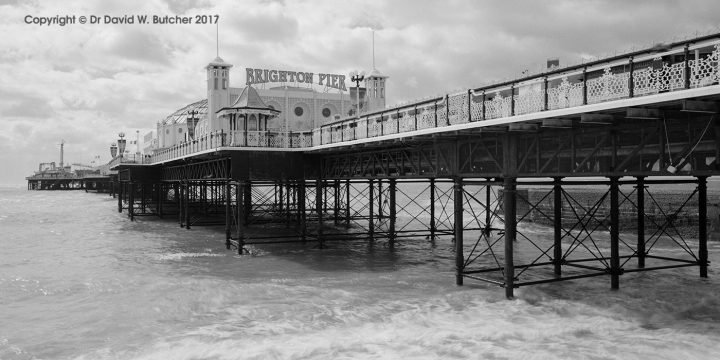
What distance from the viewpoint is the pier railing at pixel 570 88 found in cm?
1299

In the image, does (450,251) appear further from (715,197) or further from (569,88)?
(715,197)

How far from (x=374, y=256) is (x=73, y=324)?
1684 cm

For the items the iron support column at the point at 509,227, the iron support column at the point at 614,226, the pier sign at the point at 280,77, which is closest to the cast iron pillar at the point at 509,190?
the iron support column at the point at 509,227

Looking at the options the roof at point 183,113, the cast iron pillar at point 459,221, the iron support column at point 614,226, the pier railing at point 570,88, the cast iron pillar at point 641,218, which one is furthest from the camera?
the roof at point 183,113

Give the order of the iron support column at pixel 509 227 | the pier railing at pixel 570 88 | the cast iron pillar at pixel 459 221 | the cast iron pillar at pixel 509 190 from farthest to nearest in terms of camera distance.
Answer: the cast iron pillar at pixel 459 221 → the iron support column at pixel 509 227 → the cast iron pillar at pixel 509 190 → the pier railing at pixel 570 88

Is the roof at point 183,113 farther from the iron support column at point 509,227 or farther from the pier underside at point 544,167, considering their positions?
the iron support column at point 509,227

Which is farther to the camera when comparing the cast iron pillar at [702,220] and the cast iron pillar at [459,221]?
the cast iron pillar at [702,220]

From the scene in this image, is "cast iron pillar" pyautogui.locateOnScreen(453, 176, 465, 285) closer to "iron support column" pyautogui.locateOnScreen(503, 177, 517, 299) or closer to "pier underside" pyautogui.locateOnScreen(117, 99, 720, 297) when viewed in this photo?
"pier underside" pyautogui.locateOnScreen(117, 99, 720, 297)

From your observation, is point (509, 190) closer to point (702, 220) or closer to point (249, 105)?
point (702, 220)

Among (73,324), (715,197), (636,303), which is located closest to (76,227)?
(73,324)

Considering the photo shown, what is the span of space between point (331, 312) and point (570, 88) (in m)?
10.0

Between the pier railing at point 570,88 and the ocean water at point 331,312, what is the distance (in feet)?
21.0

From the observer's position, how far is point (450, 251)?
34.0 meters

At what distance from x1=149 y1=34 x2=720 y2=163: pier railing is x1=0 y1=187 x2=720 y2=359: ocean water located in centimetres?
639
